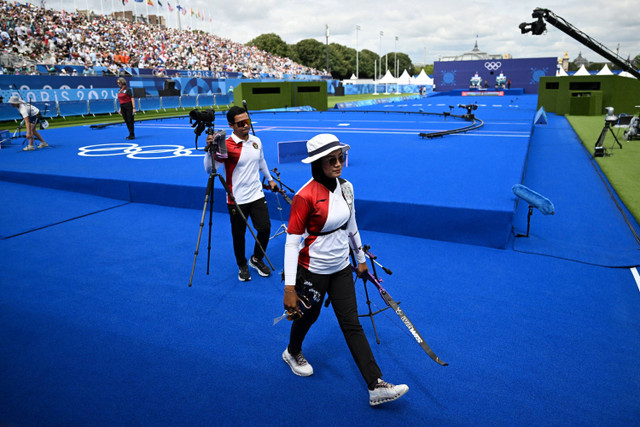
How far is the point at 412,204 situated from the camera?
20.4ft

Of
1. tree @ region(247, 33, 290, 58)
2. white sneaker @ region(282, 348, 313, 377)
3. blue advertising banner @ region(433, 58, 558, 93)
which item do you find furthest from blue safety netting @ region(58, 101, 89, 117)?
tree @ region(247, 33, 290, 58)

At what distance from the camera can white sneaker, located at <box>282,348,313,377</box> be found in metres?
3.35

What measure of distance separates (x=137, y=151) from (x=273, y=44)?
101 meters

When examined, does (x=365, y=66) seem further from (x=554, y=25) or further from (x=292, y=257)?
(x=292, y=257)

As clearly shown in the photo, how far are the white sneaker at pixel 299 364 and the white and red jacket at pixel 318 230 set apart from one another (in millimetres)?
824

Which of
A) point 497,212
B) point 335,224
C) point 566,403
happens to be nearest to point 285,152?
point 497,212

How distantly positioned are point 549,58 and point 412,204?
5327 cm

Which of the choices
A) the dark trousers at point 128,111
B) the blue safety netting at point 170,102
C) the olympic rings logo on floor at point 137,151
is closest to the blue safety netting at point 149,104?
the blue safety netting at point 170,102

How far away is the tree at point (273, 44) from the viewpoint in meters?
104

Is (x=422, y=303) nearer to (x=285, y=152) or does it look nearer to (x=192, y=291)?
(x=192, y=291)

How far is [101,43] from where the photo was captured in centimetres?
3659

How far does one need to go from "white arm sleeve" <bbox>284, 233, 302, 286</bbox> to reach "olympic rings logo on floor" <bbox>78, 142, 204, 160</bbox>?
8892 millimetres

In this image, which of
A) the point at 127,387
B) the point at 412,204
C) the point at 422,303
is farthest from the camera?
the point at 412,204

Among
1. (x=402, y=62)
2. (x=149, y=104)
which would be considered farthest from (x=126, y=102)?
(x=402, y=62)
